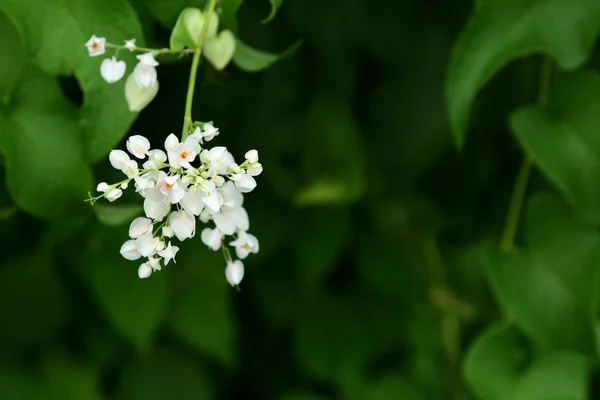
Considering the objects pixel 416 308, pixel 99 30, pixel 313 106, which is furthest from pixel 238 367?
pixel 99 30

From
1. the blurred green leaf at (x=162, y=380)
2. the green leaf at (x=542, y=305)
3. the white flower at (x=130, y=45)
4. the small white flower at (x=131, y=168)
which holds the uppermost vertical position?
the white flower at (x=130, y=45)

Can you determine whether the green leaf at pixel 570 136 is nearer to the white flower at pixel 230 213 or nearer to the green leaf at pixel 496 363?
the green leaf at pixel 496 363

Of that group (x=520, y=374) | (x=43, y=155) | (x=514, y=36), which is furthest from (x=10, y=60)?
(x=520, y=374)

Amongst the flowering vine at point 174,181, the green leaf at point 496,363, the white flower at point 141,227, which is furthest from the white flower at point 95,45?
the green leaf at point 496,363

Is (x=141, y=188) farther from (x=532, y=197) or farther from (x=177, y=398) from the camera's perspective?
(x=177, y=398)

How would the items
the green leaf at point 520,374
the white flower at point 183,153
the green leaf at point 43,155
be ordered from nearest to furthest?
the white flower at point 183,153, the green leaf at point 43,155, the green leaf at point 520,374

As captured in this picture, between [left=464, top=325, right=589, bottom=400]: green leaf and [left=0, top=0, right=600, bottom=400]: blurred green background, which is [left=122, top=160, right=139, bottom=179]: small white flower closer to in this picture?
[left=0, top=0, right=600, bottom=400]: blurred green background

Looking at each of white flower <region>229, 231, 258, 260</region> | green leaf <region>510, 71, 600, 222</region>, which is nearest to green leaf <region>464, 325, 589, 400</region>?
green leaf <region>510, 71, 600, 222</region>
